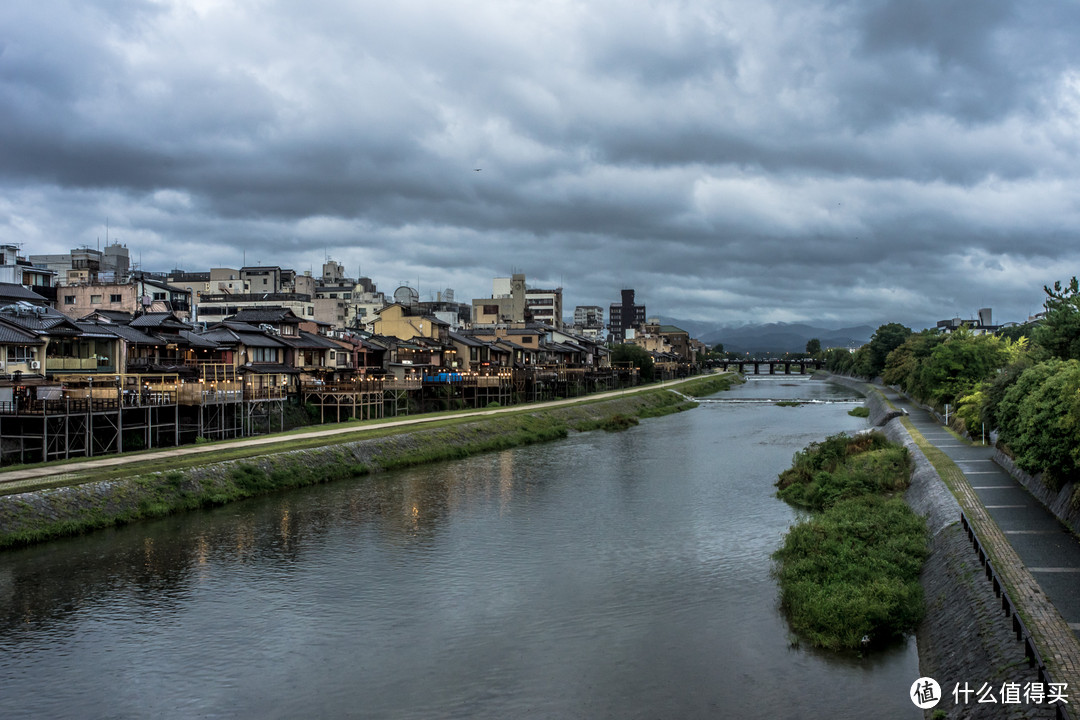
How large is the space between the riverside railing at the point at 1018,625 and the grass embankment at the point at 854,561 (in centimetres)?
213

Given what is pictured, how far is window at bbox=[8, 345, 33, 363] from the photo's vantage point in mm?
39781

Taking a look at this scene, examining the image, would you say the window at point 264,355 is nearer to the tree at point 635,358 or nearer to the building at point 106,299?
the building at point 106,299

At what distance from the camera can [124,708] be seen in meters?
15.4

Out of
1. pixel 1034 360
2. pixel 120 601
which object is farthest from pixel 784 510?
pixel 120 601

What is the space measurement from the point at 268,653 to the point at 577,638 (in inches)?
283

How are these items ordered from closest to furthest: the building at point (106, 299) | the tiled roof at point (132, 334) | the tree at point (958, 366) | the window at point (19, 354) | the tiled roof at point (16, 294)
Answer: the window at point (19, 354)
the tiled roof at point (132, 334)
the tiled roof at point (16, 294)
the tree at point (958, 366)
the building at point (106, 299)

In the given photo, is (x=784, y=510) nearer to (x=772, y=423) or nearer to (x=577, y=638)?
(x=577, y=638)

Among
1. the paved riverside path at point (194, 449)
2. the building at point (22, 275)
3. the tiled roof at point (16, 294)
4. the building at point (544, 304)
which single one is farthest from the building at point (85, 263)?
the building at point (544, 304)

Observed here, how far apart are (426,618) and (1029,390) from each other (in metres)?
24.1

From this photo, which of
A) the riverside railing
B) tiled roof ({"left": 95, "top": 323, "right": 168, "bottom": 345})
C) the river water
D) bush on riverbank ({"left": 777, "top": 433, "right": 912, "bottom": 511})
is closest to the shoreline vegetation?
the river water

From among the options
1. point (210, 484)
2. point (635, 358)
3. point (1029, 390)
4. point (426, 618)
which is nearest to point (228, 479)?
point (210, 484)

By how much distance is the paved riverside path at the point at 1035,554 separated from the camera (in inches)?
530

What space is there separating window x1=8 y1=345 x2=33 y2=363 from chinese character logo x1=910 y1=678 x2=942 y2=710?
42485 mm

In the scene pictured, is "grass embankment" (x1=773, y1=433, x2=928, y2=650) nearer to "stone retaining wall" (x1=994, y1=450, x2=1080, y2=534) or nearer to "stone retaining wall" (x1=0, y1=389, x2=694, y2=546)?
"stone retaining wall" (x1=994, y1=450, x2=1080, y2=534)
